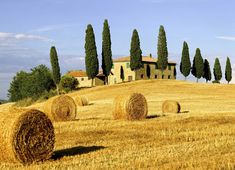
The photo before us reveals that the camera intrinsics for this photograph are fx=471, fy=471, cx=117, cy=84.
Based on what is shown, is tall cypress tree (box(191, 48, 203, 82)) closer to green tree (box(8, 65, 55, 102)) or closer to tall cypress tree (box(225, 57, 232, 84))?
tall cypress tree (box(225, 57, 232, 84))

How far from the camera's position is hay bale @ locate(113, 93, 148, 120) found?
2902 cm

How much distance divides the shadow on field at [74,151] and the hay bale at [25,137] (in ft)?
1.82

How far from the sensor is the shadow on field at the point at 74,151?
16.1 metres

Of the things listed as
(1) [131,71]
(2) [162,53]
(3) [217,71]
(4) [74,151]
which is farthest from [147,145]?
(3) [217,71]

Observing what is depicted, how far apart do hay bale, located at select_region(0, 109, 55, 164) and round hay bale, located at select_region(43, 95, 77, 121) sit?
14396 mm

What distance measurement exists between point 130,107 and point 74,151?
12.5 meters

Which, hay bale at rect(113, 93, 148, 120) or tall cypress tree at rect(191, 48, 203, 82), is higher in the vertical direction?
tall cypress tree at rect(191, 48, 203, 82)

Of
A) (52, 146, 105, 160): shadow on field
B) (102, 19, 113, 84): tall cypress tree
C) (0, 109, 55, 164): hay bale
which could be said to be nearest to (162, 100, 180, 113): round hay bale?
(52, 146, 105, 160): shadow on field

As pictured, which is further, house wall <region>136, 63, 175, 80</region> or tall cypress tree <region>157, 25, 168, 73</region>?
house wall <region>136, 63, 175, 80</region>

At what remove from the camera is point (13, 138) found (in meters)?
14.8

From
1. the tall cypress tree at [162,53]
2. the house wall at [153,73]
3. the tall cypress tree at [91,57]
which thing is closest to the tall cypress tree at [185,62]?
the tall cypress tree at [162,53]

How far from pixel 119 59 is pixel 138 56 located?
23637 millimetres

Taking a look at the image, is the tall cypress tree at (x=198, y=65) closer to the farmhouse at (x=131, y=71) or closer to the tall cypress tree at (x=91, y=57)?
the farmhouse at (x=131, y=71)

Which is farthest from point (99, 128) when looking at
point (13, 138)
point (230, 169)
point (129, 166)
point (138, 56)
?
point (138, 56)
